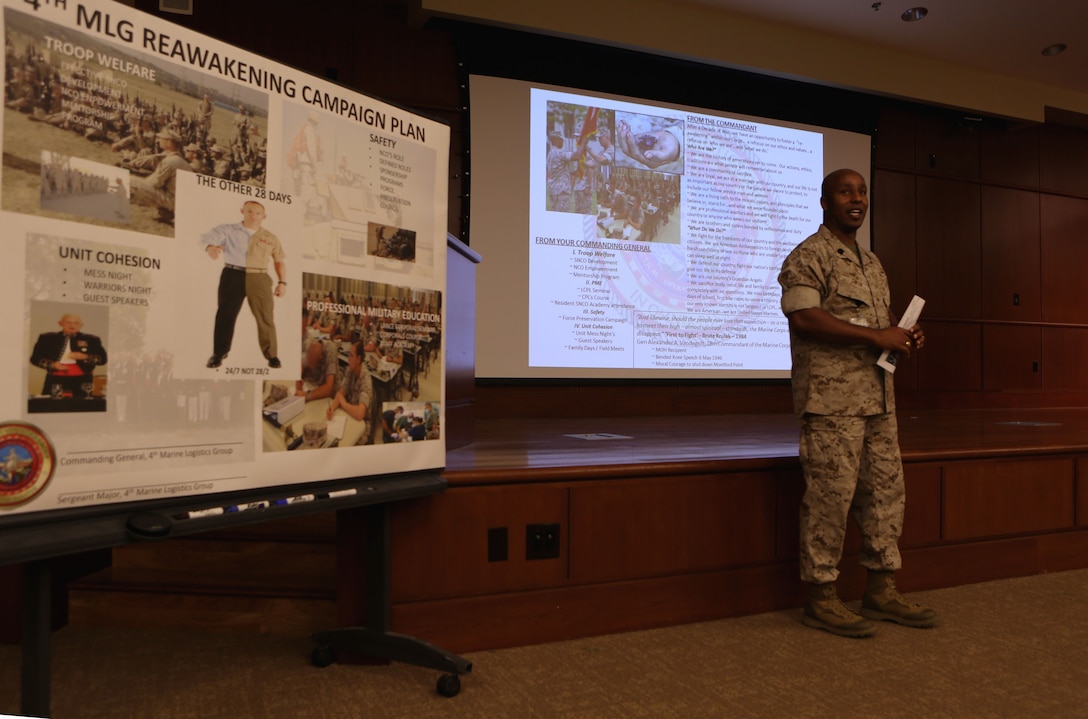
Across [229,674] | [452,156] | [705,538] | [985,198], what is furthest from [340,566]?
[985,198]

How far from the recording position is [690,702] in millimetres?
1716

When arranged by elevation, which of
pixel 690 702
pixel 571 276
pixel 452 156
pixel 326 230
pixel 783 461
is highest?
pixel 452 156

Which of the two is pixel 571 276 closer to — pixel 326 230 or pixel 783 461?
pixel 783 461

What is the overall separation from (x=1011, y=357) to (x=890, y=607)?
5.27m

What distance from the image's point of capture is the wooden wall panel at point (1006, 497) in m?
2.77

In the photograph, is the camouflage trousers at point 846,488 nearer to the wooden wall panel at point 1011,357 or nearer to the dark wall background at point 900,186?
the dark wall background at point 900,186

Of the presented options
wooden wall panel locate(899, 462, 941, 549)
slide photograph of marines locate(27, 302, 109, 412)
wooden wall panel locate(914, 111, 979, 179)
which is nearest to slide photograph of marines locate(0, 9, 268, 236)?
slide photograph of marines locate(27, 302, 109, 412)

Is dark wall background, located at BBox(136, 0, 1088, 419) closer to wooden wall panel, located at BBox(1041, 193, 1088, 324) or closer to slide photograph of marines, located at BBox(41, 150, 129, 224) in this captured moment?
wooden wall panel, located at BBox(1041, 193, 1088, 324)

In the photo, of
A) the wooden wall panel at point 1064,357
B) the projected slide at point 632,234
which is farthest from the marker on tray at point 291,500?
the wooden wall panel at point 1064,357

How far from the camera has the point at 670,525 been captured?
7.55 feet

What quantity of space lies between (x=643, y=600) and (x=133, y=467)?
1495 millimetres

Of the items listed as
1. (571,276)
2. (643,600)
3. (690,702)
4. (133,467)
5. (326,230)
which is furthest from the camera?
(571,276)

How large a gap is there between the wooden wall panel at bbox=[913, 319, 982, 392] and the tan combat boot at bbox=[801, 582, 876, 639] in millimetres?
4527

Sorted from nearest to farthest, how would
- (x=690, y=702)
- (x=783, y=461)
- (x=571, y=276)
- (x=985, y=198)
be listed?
(x=690, y=702), (x=783, y=461), (x=571, y=276), (x=985, y=198)
